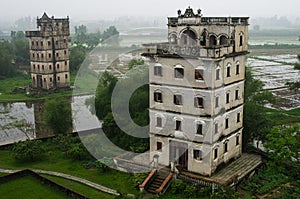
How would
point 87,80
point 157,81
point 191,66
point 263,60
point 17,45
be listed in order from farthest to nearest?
point 263,60, point 17,45, point 87,80, point 157,81, point 191,66

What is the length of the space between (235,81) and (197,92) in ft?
11.0

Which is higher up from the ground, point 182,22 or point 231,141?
point 182,22

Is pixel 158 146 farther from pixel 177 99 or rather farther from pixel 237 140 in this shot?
pixel 237 140

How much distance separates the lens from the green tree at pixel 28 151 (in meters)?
27.2

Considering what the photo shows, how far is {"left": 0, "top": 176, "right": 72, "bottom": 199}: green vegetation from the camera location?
2220 centimetres

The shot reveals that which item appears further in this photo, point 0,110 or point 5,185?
point 0,110

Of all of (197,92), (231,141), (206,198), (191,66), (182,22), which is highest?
(182,22)

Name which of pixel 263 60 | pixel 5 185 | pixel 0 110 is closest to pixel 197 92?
pixel 5 185

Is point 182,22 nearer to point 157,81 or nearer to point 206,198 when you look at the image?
point 157,81

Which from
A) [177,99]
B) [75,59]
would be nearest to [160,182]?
[177,99]

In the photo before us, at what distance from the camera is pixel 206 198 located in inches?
845

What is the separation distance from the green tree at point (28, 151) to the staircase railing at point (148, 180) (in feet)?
29.9

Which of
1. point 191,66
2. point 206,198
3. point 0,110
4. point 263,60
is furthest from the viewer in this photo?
point 263,60

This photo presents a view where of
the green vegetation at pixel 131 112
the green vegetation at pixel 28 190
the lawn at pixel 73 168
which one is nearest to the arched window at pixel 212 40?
the green vegetation at pixel 131 112
